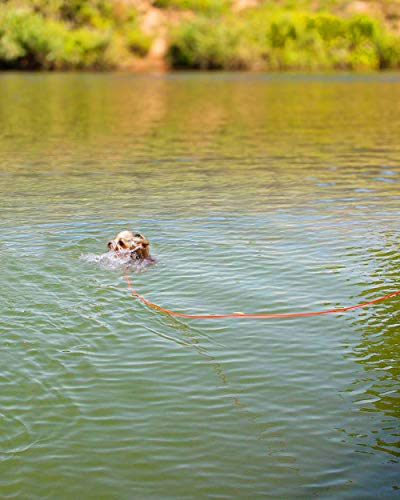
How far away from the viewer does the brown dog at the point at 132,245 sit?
12.7 meters

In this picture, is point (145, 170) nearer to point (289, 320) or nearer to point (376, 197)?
point (376, 197)

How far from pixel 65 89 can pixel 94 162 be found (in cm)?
3397

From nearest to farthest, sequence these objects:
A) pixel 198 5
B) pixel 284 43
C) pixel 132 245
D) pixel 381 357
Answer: pixel 381 357
pixel 132 245
pixel 284 43
pixel 198 5

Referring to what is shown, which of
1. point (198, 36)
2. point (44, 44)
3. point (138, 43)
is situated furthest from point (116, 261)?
point (138, 43)

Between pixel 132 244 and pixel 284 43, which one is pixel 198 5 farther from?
pixel 132 244

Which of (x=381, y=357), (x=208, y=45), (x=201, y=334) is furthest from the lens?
(x=208, y=45)

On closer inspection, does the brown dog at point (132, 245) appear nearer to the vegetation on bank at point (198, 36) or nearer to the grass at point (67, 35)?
the grass at point (67, 35)

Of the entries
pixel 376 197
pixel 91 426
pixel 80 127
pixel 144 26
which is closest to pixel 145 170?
pixel 376 197

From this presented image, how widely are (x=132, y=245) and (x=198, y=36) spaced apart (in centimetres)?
8206

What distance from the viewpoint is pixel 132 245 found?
12656 mm

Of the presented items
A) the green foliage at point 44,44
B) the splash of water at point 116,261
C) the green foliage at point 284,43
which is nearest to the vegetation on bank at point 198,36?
the green foliage at point 284,43

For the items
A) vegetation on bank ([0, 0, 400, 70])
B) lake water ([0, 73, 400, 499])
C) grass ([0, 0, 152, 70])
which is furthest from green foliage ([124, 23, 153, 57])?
lake water ([0, 73, 400, 499])

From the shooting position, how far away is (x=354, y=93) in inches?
2205

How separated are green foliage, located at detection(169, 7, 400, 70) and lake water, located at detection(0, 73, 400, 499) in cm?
7051
